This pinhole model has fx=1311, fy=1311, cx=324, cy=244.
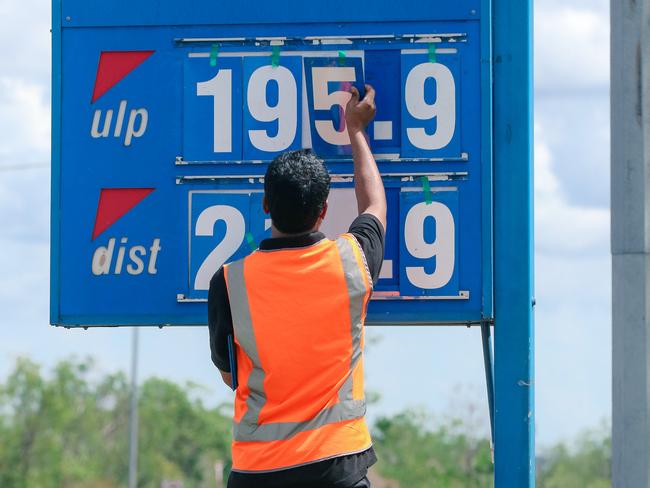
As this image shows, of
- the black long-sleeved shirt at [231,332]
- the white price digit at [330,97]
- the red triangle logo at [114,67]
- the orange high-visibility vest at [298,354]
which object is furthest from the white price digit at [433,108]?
the red triangle logo at [114,67]

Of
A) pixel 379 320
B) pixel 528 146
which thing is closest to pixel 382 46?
pixel 528 146

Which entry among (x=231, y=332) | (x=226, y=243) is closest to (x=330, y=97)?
(x=226, y=243)

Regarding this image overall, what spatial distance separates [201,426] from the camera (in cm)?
4412

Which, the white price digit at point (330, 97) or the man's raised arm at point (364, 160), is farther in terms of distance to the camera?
A: the white price digit at point (330, 97)

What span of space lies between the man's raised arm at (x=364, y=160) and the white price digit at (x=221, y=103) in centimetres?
48

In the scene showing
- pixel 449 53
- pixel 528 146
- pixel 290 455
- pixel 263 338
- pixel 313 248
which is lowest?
pixel 290 455

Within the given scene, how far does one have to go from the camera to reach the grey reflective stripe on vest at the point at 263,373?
160 inches

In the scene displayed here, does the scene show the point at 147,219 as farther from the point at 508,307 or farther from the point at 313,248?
Answer: the point at 508,307

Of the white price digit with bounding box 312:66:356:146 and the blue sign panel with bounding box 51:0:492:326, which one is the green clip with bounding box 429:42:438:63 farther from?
the white price digit with bounding box 312:66:356:146

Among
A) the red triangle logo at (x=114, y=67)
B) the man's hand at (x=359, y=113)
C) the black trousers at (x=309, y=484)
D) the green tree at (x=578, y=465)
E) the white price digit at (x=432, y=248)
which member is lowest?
the green tree at (x=578, y=465)

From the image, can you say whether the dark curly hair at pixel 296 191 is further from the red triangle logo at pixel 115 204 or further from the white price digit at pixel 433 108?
the red triangle logo at pixel 115 204

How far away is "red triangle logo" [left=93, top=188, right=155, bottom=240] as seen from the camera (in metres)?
5.05

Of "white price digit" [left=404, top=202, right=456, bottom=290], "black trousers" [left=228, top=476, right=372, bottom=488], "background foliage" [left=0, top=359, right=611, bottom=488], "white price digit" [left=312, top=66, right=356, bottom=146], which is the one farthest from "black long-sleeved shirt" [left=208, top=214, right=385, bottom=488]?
"background foliage" [left=0, top=359, right=611, bottom=488]

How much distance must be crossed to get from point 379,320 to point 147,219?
974 mm
